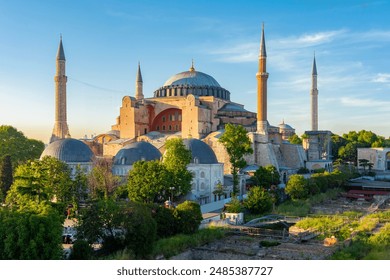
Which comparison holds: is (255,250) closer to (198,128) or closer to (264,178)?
(264,178)

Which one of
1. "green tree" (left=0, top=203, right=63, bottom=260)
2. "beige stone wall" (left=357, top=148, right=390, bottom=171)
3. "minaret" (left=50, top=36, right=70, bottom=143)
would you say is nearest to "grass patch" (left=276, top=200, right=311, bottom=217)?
"green tree" (left=0, top=203, right=63, bottom=260)

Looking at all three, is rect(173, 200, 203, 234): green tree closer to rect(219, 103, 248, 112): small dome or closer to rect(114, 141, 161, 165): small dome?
rect(114, 141, 161, 165): small dome

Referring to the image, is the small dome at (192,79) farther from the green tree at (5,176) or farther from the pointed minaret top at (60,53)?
the green tree at (5,176)

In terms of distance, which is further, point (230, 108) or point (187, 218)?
point (230, 108)

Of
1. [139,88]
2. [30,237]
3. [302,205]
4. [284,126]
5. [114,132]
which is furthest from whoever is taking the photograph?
[284,126]

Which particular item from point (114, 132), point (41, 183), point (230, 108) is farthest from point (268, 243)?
point (114, 132)

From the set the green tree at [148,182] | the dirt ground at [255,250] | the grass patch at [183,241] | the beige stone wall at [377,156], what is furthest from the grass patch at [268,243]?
the beige stone wall at [377,156]
